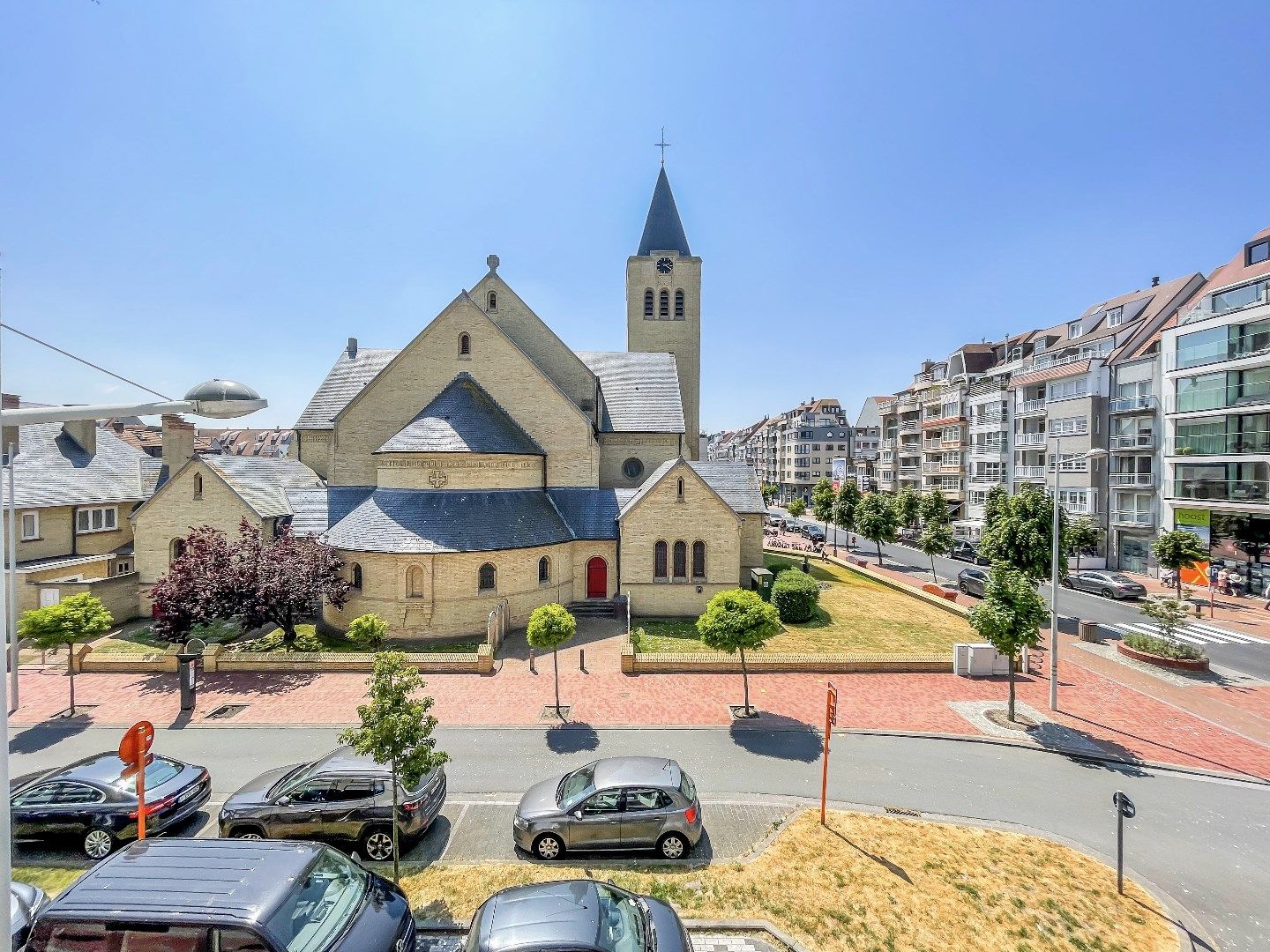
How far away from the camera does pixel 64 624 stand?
19.4 meters

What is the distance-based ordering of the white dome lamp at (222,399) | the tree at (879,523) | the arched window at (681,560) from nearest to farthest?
the white dome lamp at (222,399) < the arched window at (681,560) < the tree at (879,523)

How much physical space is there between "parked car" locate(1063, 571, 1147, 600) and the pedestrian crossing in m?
5.31

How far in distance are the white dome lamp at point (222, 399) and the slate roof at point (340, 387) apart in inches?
1297

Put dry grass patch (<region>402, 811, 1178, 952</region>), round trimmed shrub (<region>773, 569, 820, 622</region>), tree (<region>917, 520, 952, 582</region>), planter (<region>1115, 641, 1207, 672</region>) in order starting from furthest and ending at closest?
1. tree (<region>917, 520, 952, 582</region>)
2. round trimmed shrub (<region>773, 569, 820, 622</region>)
3. planter (<region>1115, 641, 1207, 672</region>)
4. dry grass patch (<region>402, 811, 1178, 952</region>)

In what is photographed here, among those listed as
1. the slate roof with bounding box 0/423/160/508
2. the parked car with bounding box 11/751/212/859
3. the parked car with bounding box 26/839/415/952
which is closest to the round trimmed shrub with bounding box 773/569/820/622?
the parked car with bounding box 26/839/415/952

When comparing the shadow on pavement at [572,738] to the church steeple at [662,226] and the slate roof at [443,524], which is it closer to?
the slate roof at [443,524]

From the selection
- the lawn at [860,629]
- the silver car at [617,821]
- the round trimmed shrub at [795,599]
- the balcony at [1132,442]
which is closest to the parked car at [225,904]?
the silver car at [617,821]

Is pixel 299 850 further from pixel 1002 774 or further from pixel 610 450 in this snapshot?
pixel 610 450

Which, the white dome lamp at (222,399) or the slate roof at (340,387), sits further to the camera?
the slate roof at (340,387)

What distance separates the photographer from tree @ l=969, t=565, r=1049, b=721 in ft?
57.1

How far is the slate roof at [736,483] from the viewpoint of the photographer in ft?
108

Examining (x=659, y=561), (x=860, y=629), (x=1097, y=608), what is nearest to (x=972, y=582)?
(x=1097, y=608)

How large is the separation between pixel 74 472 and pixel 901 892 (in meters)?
45.4

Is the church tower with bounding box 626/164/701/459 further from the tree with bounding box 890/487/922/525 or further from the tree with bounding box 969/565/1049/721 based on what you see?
the tree with bounding box 969/565/1049/721
